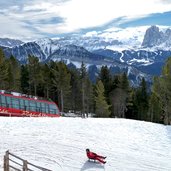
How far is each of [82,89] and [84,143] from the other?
45.1 metres

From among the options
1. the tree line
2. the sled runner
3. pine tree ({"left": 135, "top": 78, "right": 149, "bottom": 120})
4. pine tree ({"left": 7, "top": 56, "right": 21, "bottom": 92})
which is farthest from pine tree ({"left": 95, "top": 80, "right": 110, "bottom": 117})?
the sled runner

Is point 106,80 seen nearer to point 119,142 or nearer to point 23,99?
point 23,99

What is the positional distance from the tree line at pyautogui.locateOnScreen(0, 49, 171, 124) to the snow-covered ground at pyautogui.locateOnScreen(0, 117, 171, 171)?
25766mm

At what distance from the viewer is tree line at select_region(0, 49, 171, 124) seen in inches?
3027

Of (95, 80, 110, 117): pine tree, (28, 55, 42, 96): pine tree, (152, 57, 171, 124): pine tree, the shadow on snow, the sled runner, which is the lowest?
the shadow on snow

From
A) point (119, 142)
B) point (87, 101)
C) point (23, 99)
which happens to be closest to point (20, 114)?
point (23, 99)

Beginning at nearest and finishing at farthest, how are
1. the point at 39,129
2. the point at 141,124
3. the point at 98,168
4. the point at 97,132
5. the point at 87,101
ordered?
the point at 98,168 < the point at 39,129 < the point at 97,132 < the point at 141,124 < the point at 87,101

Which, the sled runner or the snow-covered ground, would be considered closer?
the sled runner

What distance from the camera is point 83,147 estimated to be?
103 feet

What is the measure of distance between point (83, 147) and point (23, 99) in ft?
58.6

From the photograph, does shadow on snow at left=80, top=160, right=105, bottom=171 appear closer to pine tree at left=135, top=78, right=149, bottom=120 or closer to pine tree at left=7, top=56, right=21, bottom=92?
pine tree at left=7, top=56, right=21, bottom=92

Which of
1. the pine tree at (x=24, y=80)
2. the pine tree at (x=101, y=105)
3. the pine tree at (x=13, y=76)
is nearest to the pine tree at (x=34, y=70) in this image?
the pine tree at (x=13, y=76)

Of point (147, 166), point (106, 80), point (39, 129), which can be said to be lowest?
point (147, 166)

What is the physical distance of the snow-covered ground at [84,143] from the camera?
92.2ft
